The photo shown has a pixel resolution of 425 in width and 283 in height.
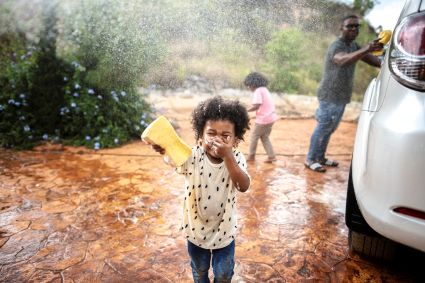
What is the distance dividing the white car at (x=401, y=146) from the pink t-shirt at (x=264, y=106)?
2734 millimetres

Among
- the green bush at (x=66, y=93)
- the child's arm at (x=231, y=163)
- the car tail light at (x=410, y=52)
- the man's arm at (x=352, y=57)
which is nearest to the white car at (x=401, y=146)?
the car tail light at (x=410, y=52)

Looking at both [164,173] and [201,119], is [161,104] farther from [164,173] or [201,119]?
[201,119]

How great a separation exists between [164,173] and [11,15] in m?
4.76

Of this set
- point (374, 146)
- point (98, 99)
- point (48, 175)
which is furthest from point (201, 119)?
point (98, 99)

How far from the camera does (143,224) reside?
112 inches

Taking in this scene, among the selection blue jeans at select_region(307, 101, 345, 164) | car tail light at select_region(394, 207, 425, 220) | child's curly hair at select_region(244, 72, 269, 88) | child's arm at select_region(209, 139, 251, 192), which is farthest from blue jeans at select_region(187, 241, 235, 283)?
child's curly hair at select_region(244, 72, 269, 88)

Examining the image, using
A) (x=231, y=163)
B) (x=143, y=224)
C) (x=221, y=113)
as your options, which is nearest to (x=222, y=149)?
(x=231, y=163)

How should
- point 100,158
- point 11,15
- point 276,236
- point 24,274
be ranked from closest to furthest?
1. point 24,274
2. point 276,236
3. point 100,158
4. point 11,15

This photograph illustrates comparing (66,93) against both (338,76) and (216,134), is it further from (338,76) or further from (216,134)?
(216,134)

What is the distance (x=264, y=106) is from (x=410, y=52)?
9.72ft

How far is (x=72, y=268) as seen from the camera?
2.26 metres

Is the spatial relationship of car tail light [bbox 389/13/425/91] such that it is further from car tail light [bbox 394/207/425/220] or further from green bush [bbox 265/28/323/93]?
green bush [bbox 265/28/323/93]

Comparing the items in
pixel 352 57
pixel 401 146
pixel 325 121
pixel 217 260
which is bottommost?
pixel 217 260

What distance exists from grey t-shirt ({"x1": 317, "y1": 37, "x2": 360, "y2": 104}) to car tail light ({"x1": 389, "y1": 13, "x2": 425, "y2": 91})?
2553 mm
